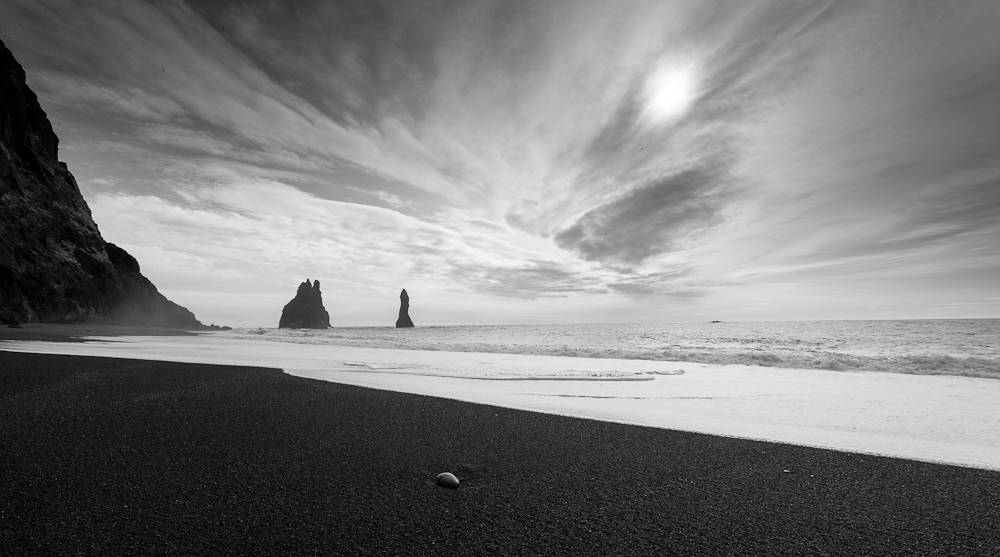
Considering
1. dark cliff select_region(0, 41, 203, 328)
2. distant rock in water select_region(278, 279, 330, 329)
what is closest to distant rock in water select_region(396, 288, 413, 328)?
distant rock in water select_region(278, 279, 330, 329)

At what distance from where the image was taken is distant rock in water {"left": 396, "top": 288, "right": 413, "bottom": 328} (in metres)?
124

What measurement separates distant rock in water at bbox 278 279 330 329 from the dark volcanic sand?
11841 cm

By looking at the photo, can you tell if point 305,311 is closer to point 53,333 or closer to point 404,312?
point 404,312

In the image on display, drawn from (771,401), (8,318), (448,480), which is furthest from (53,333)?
(771,401)

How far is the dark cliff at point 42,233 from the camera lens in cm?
3675

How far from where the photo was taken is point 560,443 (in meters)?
4.00

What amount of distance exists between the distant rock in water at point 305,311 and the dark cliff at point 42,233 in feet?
192

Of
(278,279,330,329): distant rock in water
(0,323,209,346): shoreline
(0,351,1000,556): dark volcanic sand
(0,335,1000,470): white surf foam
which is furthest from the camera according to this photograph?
(278,279,330,329): distant rock in water

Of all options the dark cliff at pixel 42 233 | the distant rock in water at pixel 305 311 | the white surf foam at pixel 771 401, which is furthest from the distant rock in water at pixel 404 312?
the white surf foam at pixel 771 401

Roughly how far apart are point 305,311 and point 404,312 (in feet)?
90.0

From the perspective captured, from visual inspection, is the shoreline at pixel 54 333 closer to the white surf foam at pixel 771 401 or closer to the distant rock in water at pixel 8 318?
the distant rock in water at pixel 8 318

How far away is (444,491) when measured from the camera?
2.79 m

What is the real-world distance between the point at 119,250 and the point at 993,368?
8766cm

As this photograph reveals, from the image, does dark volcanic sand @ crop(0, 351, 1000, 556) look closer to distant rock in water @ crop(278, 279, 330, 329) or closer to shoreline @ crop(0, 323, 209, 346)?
shoreline @ crop(0, 323, 209, 346)
